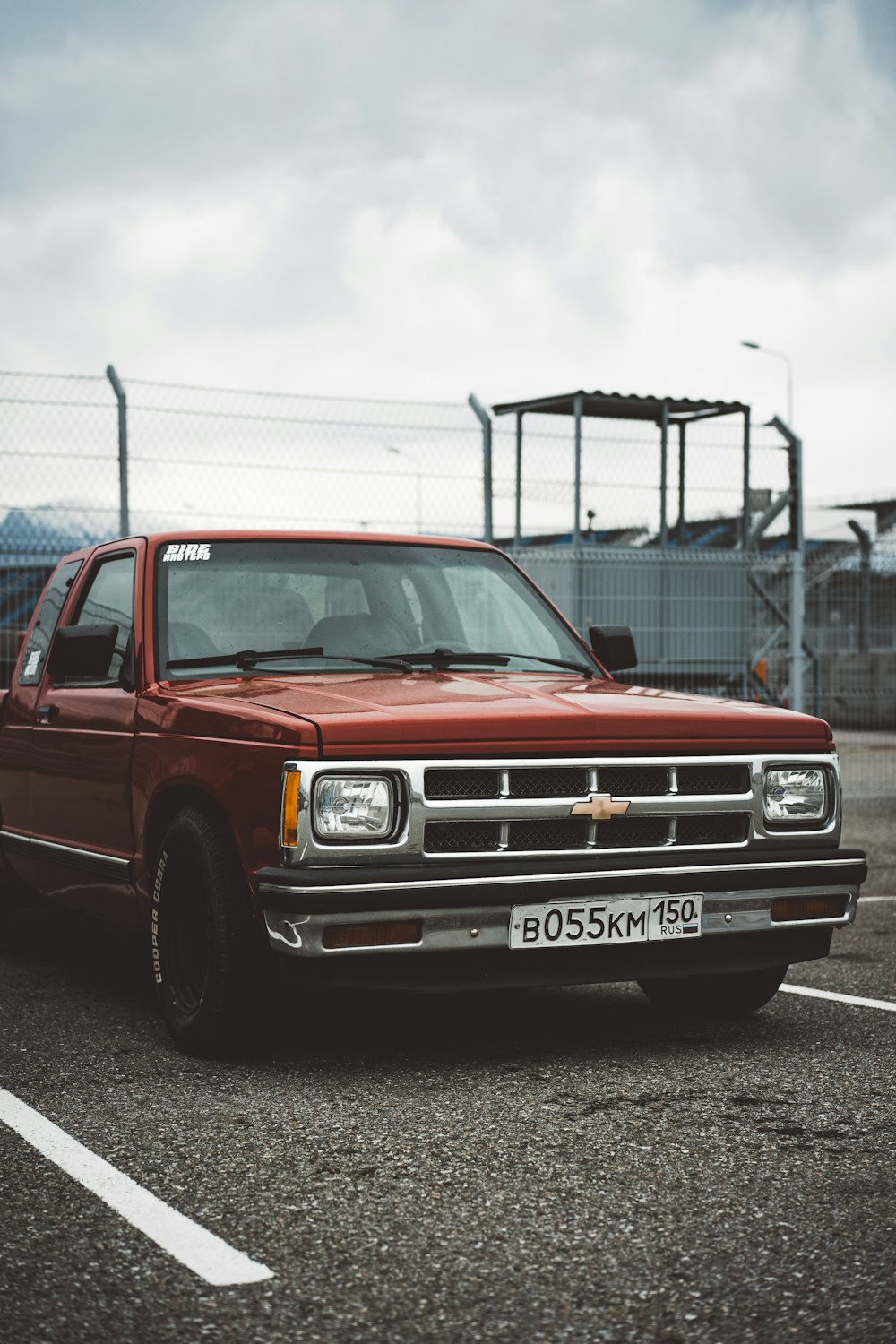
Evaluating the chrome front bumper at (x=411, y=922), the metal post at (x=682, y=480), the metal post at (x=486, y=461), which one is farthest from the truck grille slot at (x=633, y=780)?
the metal post at (x=682, y=480)

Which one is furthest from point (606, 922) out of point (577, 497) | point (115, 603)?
point (577, 497)

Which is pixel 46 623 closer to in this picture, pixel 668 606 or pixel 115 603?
pixel 115 603

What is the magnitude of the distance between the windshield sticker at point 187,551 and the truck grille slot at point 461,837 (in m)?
1.83

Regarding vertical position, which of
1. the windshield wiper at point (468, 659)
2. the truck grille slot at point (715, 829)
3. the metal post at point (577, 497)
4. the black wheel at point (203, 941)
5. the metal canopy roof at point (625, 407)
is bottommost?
the black wheel at point (203, 941)

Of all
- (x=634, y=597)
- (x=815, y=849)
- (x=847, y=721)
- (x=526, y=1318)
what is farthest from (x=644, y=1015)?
(x=847, y=721)

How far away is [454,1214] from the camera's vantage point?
355 cm

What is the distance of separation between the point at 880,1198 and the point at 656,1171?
519 mm

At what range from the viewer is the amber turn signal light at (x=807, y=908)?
507 cm

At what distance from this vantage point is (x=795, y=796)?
17.0 feet

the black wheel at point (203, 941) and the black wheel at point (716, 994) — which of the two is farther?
the black wheel at point (716, 994)

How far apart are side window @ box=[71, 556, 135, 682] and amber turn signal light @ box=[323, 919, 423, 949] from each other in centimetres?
176

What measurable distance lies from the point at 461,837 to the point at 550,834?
277 mm

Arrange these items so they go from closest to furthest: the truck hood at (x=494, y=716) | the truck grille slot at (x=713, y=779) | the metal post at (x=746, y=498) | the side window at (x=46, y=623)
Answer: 1. the truck hood at (x=494, y=716)
2. the truck grille slot at (x=713, y=779)
3. the side window at (x=46, y=623)
4. the metal post at (x=746, y=498)

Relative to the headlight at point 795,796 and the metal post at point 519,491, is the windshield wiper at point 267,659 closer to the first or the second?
the headlight at point 795,796
